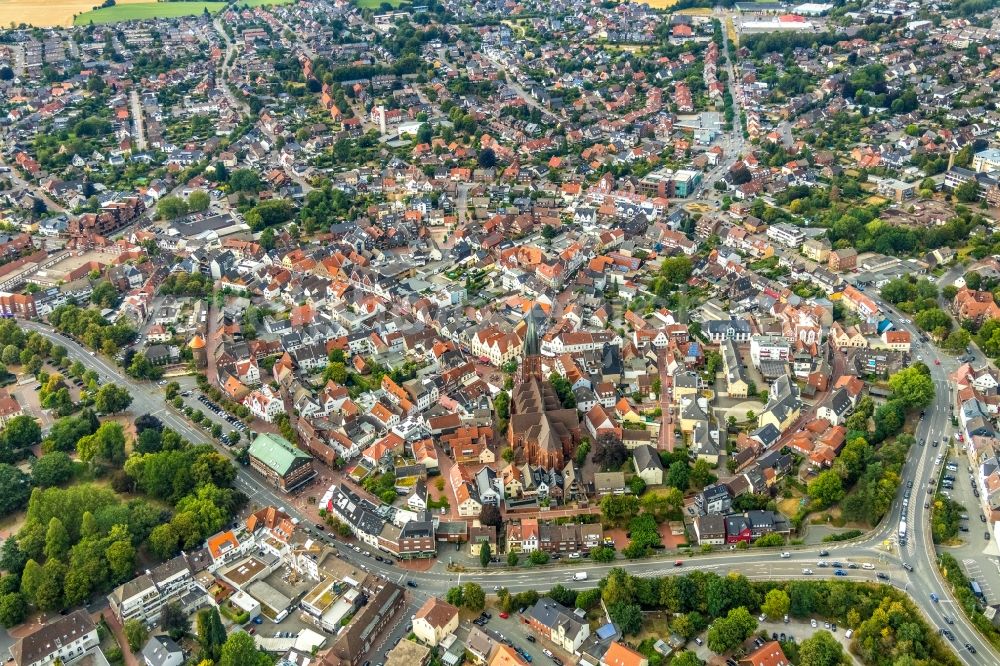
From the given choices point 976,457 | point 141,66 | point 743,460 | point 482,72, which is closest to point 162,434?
point 743,460

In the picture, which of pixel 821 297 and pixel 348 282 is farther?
pixel 348 282

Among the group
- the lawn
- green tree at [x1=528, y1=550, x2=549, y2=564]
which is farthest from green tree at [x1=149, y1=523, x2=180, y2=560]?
the lawn

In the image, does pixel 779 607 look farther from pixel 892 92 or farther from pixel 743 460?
pixel 892 92

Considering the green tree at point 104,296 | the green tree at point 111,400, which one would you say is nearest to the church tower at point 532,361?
the green tree at point 111,400

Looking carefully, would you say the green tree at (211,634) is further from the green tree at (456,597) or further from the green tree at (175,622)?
the green tree at (456,597)

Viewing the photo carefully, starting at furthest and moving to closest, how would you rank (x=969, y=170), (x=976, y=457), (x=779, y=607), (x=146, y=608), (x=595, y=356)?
1. (x=969, y=170)
2. (x=595, y=356)
3. (x=976, y=457)
4. (x=146, y=608)
5. (x=779, y=607)

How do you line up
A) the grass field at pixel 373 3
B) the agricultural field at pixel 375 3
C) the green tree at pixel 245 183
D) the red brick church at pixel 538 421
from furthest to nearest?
the grass field at pixel 373 3, the agricultural field at pixel 375 3, the green tree at pixel 245 183, the red brick church at pixel 538 421

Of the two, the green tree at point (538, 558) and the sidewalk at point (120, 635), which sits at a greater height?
the green tree at point (538, 558)

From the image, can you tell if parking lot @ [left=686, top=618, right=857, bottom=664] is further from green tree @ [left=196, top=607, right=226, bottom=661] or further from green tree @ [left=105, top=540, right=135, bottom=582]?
green tree @ [left=105, top=540, right=135, bottom=582]
